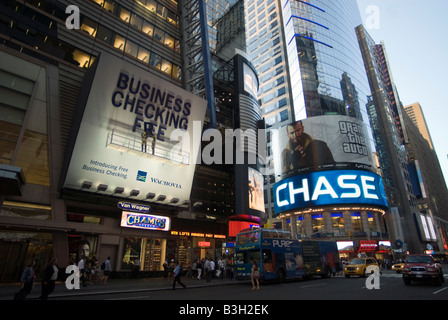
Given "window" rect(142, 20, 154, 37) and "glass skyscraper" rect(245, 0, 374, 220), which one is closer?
"window" rect(142, 20, 154, 37)

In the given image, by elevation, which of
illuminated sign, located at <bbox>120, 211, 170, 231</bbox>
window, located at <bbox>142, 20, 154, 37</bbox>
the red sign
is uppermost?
window, located at <bbox>142, 20, 154, 37</bbox>

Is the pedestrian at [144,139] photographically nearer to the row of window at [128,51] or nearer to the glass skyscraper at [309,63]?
the row of window at [128,51]

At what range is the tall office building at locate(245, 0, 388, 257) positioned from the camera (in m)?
58.0

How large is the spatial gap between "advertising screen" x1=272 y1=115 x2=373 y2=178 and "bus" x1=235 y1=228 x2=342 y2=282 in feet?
123

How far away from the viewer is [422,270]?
51.7ft

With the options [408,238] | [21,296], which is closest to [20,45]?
[21,296]

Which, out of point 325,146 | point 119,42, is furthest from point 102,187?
point 325,146

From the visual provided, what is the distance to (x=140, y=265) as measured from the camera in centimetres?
2455

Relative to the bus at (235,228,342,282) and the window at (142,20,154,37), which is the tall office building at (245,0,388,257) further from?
the window at (142,20,154,37)

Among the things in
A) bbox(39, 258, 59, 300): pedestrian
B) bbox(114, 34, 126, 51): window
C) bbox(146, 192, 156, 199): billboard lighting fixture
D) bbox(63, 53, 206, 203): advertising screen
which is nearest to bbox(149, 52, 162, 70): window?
bbox(114, 34, 126, 51): window

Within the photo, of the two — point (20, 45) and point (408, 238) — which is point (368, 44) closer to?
point (408, 238)

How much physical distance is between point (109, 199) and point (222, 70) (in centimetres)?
2981

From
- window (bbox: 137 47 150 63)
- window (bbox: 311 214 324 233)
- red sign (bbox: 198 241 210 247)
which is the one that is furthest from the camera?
window (bbox: 311 214 324 233)

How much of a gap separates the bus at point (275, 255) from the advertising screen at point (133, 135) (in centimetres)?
871
